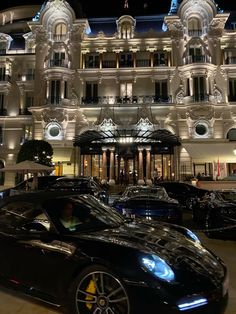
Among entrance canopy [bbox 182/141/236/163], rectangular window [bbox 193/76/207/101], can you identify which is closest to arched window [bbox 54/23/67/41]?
rectangular window [bbox 193/76/207/101]

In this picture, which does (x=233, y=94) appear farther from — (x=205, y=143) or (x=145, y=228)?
(x=145, y=228)

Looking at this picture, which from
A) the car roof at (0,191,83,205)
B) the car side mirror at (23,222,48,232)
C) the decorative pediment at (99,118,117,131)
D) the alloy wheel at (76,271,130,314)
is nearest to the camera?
the alloy wheel at (76,271,130,314)

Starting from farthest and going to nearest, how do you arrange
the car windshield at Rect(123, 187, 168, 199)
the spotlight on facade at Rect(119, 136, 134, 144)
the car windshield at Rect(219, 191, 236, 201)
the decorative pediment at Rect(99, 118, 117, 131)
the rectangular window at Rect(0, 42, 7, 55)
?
the rectangular window at Rect(0, 42, 7, 55) → the decorative pediment at Rect(99, 118, 117, 131) → the spotlight on facade at Rect(119, 136, 134, 144) → the car windshield at Rect(123, 187, 168, 199) → the car windshield at Rect(219, 191, 236, 201)

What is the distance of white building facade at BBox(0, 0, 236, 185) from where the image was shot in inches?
1120

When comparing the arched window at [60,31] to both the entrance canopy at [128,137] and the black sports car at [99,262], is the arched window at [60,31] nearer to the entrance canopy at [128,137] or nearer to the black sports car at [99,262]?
the entrance canopy at [128,137]

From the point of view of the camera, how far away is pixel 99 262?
138 inches

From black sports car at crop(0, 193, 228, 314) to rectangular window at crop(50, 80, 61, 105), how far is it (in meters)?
26.6

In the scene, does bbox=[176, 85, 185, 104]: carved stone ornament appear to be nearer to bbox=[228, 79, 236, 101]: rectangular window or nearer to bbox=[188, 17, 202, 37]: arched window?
bbox=[228, 79, 236, 101]: rectangular window

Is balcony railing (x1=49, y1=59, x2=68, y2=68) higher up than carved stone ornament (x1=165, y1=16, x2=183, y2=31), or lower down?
lower down

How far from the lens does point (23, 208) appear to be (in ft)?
15.2

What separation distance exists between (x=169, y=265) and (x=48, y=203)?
1.98m

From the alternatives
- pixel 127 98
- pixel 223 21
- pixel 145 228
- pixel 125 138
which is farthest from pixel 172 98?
pixel 145 228

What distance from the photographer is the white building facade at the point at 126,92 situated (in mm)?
28453

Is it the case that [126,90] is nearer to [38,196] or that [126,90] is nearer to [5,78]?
[5,78]
